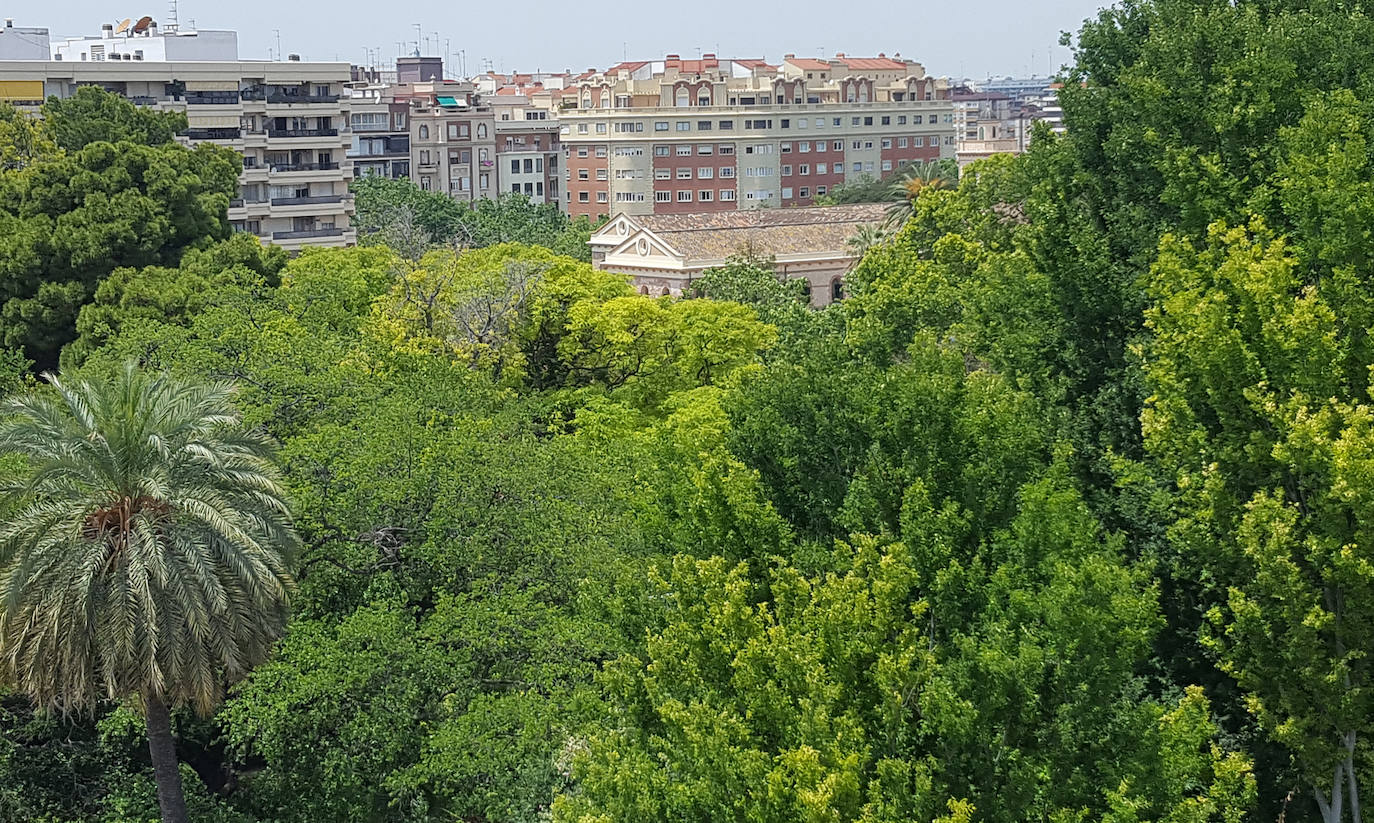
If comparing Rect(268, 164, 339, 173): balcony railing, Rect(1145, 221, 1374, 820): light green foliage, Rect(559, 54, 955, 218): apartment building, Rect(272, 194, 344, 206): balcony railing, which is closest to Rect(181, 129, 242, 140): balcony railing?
Rect(268, 164, 339, 173): balcony railing

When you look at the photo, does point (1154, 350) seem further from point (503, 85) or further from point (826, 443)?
point (503, 85)

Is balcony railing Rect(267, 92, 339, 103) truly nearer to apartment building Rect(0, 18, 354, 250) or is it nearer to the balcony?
apartment building Rect(0, 18, 354, 250)

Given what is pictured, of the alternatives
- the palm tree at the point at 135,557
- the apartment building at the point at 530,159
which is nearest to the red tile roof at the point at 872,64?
the apartment building at the point at 530,159

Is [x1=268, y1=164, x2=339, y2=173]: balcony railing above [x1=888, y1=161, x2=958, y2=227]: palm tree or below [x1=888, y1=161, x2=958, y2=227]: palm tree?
above

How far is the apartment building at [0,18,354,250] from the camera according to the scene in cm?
6862

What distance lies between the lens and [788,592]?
17.0 metres

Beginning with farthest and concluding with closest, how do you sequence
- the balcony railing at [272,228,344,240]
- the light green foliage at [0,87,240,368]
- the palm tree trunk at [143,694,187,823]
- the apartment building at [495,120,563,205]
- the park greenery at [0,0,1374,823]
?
the apartment building at [495,120,563,205] < the balcony railing at [272,228,344,240] < the light green foliage at [0,87,240,368] < the palm tree trunk at [143,694,187,823] < the park greenery at [0,0,1374,823]

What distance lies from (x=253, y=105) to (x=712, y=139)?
5321cm

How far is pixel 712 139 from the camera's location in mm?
119875

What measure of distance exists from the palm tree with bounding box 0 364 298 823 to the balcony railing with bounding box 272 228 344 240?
50477mm

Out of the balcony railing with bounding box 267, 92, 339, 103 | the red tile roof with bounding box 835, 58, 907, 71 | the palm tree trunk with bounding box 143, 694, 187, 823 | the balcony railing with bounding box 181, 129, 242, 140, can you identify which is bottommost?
the palm tree trunk with bounding box 143, 694, 187, 823

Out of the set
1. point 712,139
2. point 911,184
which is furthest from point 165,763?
point 712,139

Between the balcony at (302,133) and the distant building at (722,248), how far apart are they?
15.2m

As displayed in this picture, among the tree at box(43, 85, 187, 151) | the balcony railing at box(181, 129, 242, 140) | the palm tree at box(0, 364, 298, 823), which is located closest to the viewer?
the palm tree at box(0, 364, 298, 823)
